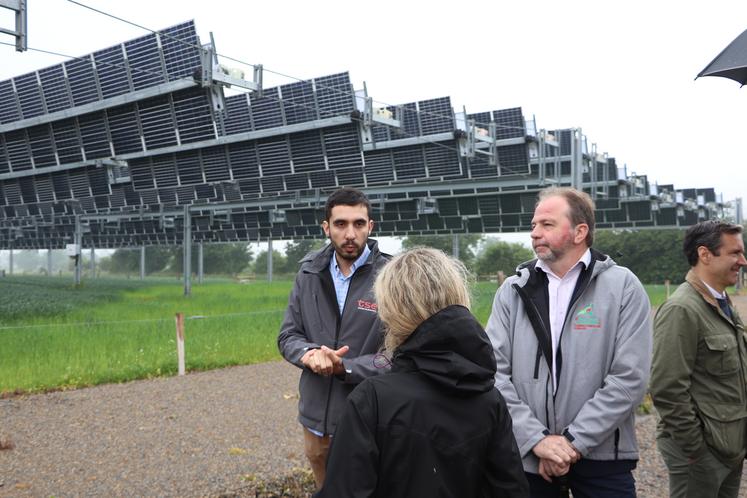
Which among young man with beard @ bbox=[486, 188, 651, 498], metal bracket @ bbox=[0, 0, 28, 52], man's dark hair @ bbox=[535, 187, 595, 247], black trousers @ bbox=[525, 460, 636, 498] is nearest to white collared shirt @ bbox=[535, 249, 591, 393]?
young man with beard @ bbox=[486, 188, 651, 498]

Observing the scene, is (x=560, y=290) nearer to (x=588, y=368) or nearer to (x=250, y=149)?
(x=588, y=368)

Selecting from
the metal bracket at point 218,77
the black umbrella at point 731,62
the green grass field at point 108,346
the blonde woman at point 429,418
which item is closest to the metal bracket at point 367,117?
the metal bracket at point 218,77

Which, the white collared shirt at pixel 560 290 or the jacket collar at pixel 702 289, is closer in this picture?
the white collared shirt at pixel 560 290

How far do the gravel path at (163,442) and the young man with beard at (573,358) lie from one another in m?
2.49

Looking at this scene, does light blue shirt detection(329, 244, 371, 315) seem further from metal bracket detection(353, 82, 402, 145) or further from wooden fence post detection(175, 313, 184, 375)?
metal bracket detection(353, 82, 402, 145)

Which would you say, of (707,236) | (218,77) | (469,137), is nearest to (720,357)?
(707,236)

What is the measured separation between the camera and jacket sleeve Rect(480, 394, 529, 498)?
2051mm

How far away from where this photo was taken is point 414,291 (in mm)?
2080

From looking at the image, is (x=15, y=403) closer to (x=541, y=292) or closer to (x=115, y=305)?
(x=541, y=292)

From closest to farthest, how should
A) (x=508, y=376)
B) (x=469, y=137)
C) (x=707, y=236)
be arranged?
1. (x=508, y=376)
2. (x=707, y=236)
3. (x=469, y=137)

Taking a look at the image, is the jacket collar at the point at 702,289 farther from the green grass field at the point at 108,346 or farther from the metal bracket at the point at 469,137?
the metal bracket at the point at 469,137

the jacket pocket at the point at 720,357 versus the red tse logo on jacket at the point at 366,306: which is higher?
the red tse logo on jacket at the point at 366,306

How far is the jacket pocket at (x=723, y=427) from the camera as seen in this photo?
3.15 meters

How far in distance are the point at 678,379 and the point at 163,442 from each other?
4.68 meters
